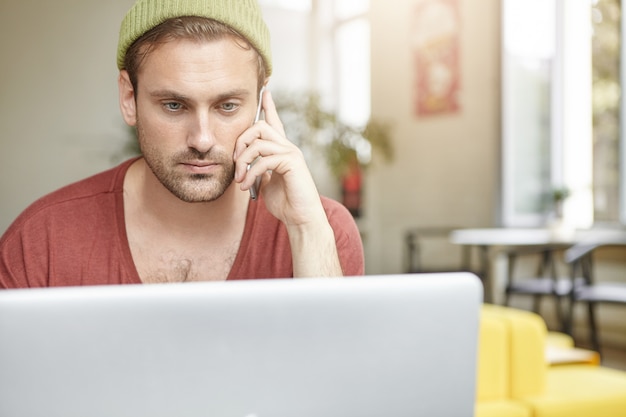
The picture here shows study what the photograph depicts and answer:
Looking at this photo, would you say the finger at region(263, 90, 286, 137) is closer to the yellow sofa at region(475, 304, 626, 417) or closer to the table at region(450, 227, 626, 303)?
the yellow sofa at region(475, 304, 626, 417)

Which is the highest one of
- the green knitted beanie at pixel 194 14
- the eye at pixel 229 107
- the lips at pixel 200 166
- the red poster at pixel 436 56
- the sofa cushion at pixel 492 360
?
the red poster at pixel 436 56

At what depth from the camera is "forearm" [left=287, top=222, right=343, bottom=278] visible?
1271 millimetres

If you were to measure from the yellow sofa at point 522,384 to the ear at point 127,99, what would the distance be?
125cm

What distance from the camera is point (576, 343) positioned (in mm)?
4938

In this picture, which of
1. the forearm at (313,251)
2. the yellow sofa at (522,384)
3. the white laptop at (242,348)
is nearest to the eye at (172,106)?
the forearm at (313,251)

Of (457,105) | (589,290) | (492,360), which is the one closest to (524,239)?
(589,290)

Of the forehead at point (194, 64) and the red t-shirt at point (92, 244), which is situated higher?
the forehead at point (194, 64)

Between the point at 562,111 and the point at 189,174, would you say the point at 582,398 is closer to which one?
the point at 189,174

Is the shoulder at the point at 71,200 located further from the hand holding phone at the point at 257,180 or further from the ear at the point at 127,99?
the hand holding phone at the point at 257,180

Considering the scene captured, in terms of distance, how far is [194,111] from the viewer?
1.29m

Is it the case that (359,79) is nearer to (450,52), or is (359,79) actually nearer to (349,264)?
(450,52)

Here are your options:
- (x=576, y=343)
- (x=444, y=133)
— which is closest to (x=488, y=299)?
(x=576, y=343)

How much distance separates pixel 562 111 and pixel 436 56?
52.6 inches

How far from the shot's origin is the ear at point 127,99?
138 cm
